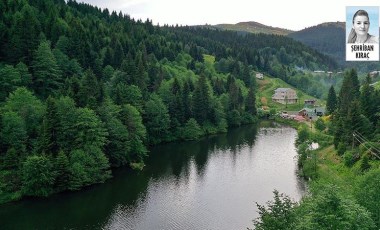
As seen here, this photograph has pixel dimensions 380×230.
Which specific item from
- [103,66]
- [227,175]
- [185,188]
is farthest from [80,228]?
[103,66]

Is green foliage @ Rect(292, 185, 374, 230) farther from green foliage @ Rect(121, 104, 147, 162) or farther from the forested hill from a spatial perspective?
green foliage @ Rect(121, 104, 147, 162)

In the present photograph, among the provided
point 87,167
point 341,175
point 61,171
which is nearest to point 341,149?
point 341,175

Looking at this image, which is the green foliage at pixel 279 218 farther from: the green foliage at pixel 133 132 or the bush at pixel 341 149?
the green foliage at pixel 133 132

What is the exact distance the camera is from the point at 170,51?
6378 inches

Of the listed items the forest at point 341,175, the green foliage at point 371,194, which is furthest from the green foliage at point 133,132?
the green foliage at point 371,194

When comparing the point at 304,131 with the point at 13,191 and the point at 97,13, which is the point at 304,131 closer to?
the point at 13,191

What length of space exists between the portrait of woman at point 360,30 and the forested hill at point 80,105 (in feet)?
140

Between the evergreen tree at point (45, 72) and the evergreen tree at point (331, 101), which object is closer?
the evergreen tree at point (45, 72)

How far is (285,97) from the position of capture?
173 m

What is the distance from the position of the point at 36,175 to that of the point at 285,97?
129697 mm

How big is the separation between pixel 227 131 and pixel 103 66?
38.1 meters

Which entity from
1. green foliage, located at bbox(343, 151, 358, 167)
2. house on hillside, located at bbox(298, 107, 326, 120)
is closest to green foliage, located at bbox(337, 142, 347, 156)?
green foliage, located at bbox(343, 151, 358, 167)

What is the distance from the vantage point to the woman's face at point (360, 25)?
3819 centimetres

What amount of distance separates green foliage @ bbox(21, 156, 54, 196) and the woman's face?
43641 millimetres
